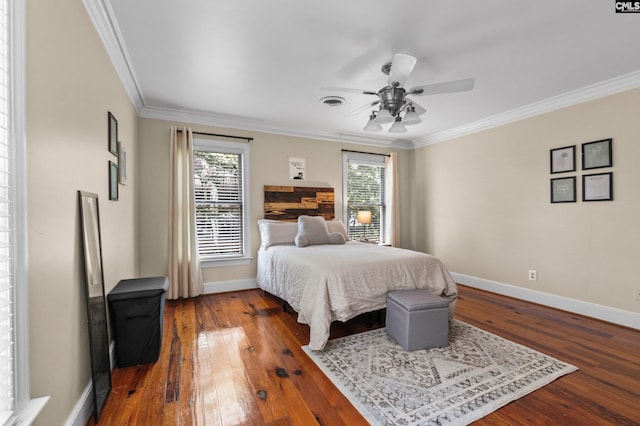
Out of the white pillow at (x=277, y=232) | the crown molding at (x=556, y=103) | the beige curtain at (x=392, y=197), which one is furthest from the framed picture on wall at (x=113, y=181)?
the crown molding at (x=556, y=103)

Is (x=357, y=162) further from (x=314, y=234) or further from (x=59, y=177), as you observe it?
(x=59, y=177)

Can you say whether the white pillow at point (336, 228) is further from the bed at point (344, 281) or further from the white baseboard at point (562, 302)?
the white baseboard at point (562, 302)

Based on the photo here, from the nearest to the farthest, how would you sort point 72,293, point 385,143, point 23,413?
point 23,413 → point 72,293 → point 385,143

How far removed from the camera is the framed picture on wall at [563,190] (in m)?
3.38

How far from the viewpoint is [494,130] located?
13.8 ft

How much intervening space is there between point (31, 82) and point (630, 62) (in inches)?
172

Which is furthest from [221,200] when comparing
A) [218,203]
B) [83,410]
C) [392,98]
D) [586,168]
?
[586,168]

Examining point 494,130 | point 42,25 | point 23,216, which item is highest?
point 494,130

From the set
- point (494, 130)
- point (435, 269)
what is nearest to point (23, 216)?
point (435, 269)

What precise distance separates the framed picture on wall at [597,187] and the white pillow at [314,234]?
9.55 ft

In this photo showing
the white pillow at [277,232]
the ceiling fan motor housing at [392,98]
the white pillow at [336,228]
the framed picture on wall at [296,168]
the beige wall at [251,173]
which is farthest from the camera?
the framed picture on wall at [296,168]

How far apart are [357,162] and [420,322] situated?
346cm

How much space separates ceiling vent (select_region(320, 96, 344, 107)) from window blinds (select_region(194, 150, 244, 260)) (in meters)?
1.61

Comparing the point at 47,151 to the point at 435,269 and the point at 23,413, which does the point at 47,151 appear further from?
the point at 435,269
